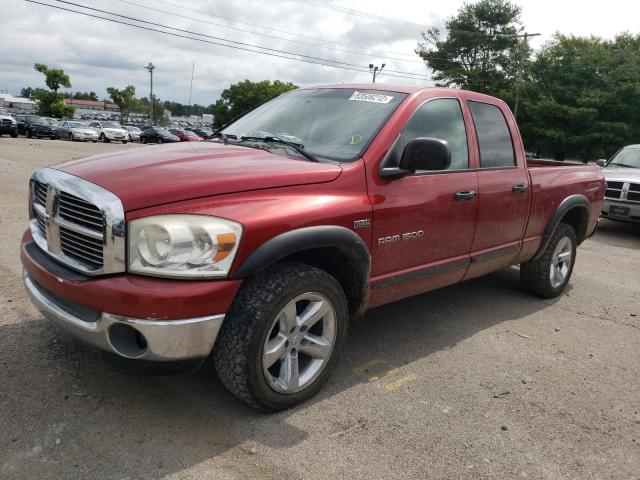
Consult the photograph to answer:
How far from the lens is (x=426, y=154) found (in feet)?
10.3

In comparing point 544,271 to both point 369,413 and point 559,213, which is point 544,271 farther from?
point 369,413

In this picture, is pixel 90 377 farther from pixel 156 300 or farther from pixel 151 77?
pixel 151 77

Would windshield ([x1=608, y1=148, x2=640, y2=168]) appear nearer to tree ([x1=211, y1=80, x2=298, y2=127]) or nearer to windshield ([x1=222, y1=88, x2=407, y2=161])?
windshield ([x1=222, y1=88, x2=407, y2=161])

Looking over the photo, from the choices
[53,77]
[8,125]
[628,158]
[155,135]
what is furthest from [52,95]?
[628,158]

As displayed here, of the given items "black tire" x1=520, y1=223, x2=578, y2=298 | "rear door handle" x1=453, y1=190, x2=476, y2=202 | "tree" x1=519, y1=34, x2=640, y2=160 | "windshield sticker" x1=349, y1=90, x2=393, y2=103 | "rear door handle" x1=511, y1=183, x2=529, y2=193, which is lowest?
"black tire" x1=520, y1=223, x2=578, y2=298

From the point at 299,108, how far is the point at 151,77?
255ft

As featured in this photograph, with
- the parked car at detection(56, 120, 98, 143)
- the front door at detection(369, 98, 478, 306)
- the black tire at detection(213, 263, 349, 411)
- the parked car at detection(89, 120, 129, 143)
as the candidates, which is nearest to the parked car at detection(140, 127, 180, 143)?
the parked car at detection(89, 120, 129, 143)

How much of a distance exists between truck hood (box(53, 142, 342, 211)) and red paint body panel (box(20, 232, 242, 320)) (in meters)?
0.35

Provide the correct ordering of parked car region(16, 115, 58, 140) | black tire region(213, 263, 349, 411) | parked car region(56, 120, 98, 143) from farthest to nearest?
parked car region(56, 120, 98, 143)
parked car region(16, 115, 58, 140)
black tire region(213, 263, 349, 411)

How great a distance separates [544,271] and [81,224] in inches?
161

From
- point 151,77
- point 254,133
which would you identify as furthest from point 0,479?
point 151,77

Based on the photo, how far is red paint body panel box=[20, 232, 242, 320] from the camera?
93.8 inches

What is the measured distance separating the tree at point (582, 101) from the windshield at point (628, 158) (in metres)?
21.1

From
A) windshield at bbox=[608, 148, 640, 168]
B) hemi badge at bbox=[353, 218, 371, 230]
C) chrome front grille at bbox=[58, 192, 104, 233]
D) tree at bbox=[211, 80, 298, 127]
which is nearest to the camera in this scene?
chrome front grille at bbox=[58, 192, 104, 233]
